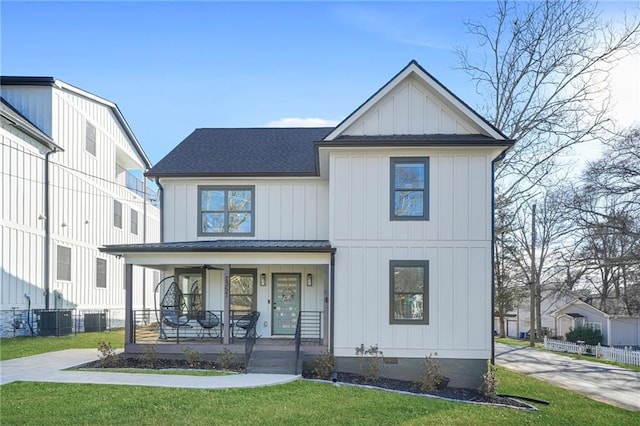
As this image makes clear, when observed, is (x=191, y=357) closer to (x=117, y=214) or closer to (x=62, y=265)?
(x=62, y=265)

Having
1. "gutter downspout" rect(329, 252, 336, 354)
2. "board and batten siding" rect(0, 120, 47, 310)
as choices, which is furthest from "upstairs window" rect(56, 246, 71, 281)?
"gutter downspout" rect(329, 252, 336, 354)

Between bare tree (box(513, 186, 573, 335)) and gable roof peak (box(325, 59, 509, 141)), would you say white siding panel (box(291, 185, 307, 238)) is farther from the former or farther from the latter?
bare tree (box(513, 186, 573, 335))

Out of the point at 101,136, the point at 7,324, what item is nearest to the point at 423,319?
the point at 7,324

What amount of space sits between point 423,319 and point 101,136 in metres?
20.4

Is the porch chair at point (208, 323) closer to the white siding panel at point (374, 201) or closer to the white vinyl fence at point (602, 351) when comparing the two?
the white siding panel at point (374, 201)

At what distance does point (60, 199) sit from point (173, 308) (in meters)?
10.2

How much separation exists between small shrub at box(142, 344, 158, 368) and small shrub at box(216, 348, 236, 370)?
5.41 feet

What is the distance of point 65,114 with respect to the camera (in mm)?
22734

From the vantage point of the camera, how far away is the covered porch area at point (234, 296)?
13438mm

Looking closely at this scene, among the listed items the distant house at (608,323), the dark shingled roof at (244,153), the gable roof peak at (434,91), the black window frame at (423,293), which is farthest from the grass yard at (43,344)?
the distant house at (608,323)

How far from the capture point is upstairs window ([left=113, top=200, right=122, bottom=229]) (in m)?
28.4

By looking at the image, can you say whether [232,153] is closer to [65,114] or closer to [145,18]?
[145,18]

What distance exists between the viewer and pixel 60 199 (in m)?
22.3

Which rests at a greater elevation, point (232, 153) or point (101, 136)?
point (101, 136)
